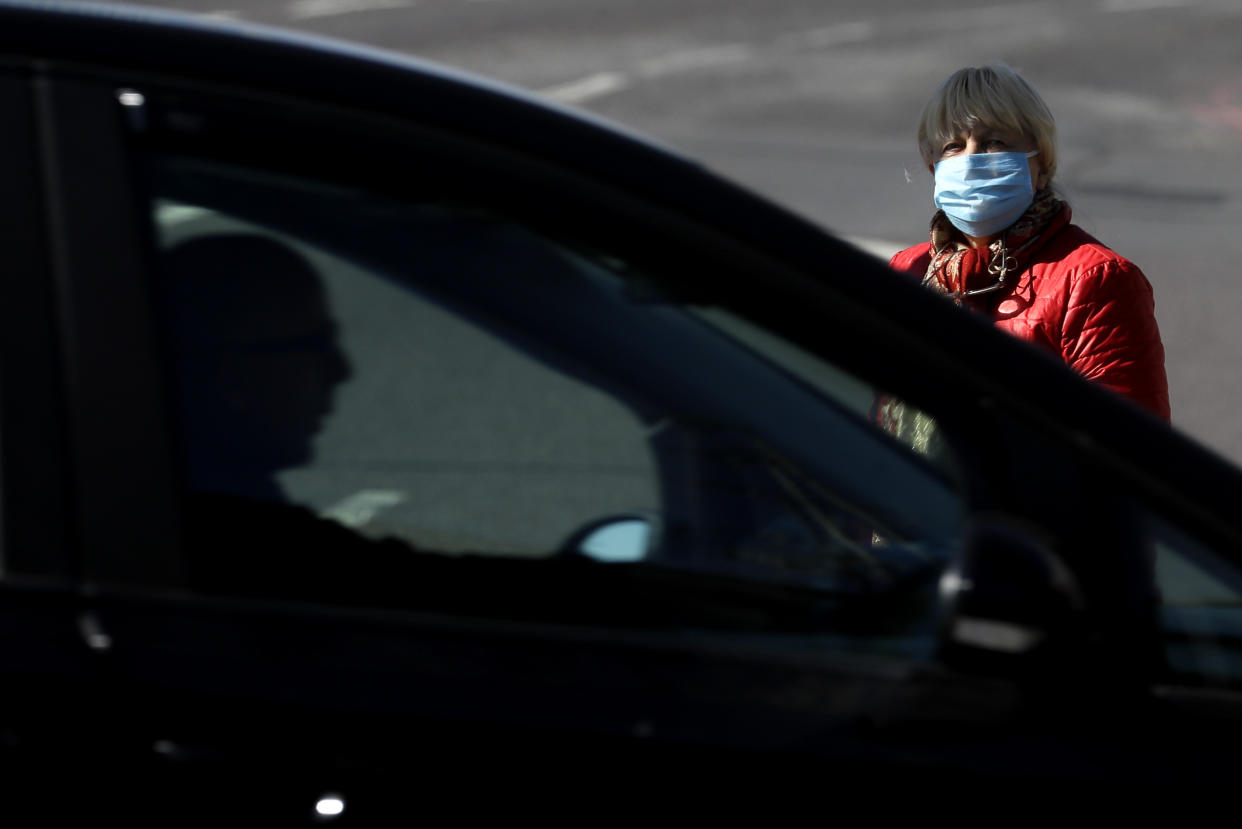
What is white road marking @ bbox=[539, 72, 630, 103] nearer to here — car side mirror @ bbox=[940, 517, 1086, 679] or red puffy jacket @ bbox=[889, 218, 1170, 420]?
Answer: red puffy jacket @ bbox=[889, 218, 1170, 420]

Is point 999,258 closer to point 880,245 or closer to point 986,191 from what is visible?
point 986,191

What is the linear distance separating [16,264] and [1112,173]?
996 cm

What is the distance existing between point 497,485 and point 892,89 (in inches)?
483

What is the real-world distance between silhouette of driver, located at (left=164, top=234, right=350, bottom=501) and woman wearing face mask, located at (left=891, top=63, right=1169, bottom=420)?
5.14ft

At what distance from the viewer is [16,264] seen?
4.66 feet

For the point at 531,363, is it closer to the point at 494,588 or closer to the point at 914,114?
the point at 494,588

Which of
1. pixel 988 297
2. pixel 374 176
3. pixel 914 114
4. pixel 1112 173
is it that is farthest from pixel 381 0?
pixel 374 176

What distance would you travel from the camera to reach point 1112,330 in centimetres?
277

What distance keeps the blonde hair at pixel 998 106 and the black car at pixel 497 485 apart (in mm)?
1579

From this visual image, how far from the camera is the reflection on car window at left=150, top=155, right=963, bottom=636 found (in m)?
1.51

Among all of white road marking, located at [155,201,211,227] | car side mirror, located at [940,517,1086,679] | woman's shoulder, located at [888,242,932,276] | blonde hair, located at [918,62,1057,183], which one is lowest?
car side mirror, located at [940,517,1086,679]

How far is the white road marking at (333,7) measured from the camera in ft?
51.6

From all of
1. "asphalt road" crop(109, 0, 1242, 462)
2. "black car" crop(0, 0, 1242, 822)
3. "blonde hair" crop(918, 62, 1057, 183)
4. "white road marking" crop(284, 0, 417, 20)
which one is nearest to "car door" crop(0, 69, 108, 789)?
"black car" crop(0, 0, 1242, 822)

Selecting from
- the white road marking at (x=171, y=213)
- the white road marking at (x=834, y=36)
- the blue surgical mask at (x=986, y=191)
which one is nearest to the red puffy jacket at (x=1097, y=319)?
the blue surgical mask at (x=986, y=191)
